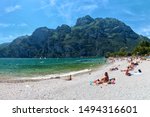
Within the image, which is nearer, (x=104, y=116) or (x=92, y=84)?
(x=104, y=116)

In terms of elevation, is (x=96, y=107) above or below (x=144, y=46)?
below

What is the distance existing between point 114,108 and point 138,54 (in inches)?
5283

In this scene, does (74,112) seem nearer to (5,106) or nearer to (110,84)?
(5,106)

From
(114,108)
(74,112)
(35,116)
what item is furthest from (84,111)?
(35,116)

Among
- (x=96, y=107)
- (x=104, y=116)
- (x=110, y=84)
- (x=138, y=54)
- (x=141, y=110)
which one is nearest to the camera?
(x=104, y=116)

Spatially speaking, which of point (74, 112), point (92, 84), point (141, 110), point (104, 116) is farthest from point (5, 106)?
point (92, 84)

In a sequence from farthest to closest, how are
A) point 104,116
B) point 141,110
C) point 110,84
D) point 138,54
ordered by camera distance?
point 138,54
point 110,84
point 141,110
point 104,116

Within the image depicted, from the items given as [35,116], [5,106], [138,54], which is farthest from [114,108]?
[138,54]

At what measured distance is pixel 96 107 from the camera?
13.0 metres

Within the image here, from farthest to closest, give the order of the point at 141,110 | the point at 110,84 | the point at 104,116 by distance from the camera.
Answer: the point at 110,84
the point at 141,110
the point at 104,116

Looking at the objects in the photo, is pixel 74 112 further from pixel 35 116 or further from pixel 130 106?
pixel 130 106

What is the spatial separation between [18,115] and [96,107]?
11.2 ft

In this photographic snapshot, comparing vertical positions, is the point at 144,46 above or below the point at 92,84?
above

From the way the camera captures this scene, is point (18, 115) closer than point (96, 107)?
Yes
